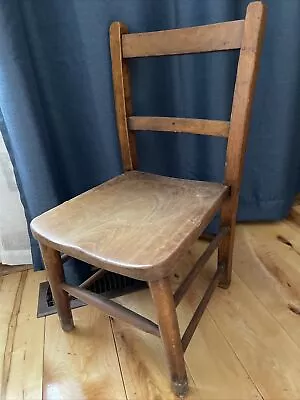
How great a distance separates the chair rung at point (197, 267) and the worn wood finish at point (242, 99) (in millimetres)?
44

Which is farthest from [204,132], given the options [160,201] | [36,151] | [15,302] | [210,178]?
[15,302]

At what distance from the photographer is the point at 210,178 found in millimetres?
1146

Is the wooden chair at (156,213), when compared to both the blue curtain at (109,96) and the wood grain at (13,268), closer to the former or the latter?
the blue curtain at (109,96)

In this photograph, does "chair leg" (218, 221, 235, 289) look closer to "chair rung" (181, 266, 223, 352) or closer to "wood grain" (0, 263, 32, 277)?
"chair rung" (181, 266, 223, 352)

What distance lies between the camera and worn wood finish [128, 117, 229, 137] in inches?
32.2

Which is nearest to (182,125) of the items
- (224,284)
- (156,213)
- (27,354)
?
(156,213)

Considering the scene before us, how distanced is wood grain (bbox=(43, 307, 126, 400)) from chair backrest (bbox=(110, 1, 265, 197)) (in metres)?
0.46

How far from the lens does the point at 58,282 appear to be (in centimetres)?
81

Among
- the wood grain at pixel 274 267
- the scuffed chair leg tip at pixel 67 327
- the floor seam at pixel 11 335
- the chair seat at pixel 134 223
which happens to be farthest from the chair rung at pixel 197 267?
the floor seam at pixel 11 335

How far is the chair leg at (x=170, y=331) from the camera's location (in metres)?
0.60

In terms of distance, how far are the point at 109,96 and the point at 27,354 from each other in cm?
73

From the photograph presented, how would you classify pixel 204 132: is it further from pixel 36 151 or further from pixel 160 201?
pixel 36 151

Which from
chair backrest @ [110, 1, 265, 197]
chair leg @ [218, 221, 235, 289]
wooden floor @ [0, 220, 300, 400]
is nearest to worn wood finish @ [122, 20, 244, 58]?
chair backrest @ [110, 1, 265, 197]

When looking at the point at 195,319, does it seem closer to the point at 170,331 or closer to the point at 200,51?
the point at 170,331
